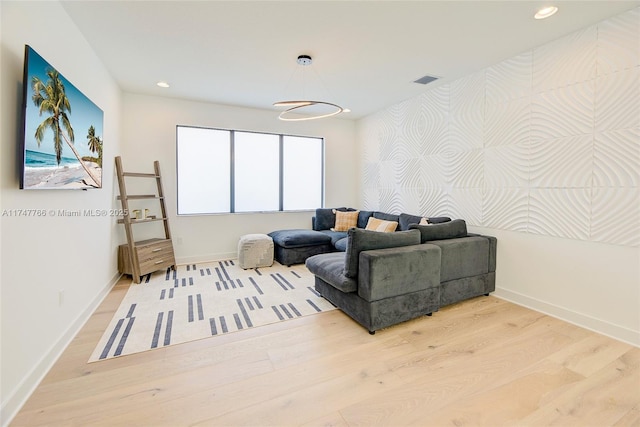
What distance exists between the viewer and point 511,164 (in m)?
3.21

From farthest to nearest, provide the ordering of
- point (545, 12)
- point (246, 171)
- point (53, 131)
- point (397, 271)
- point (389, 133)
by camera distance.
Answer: point (246, 171) < point (389, 133) < point (397, 271) < point (545, 12) < point (53, 131)

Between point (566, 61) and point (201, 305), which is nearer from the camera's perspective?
point (566, 61)

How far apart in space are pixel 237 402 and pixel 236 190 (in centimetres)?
397

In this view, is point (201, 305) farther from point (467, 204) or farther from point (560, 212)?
point (560, 212)

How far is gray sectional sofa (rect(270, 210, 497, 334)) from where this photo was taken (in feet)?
8.21

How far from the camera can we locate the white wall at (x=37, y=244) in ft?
5.21

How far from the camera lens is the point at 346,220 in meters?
5.36

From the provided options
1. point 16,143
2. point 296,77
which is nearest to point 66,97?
point 16,143

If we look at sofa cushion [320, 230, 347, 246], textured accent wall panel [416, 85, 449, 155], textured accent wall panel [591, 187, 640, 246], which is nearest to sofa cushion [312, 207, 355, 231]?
sofa cushion [320, 230, 347, 246]

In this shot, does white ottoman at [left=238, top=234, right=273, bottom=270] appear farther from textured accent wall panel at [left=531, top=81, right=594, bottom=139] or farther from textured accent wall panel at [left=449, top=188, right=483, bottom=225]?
textured accent wall panel at [left=531, top=81, right=594, bottom=139]

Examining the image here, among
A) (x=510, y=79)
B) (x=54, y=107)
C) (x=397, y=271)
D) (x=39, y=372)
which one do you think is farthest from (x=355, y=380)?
(x=510, y=79)

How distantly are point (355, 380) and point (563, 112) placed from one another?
3086 mm

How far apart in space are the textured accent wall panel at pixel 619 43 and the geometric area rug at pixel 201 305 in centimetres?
333

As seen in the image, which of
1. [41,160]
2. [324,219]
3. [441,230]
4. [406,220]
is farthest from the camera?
[324,219]
